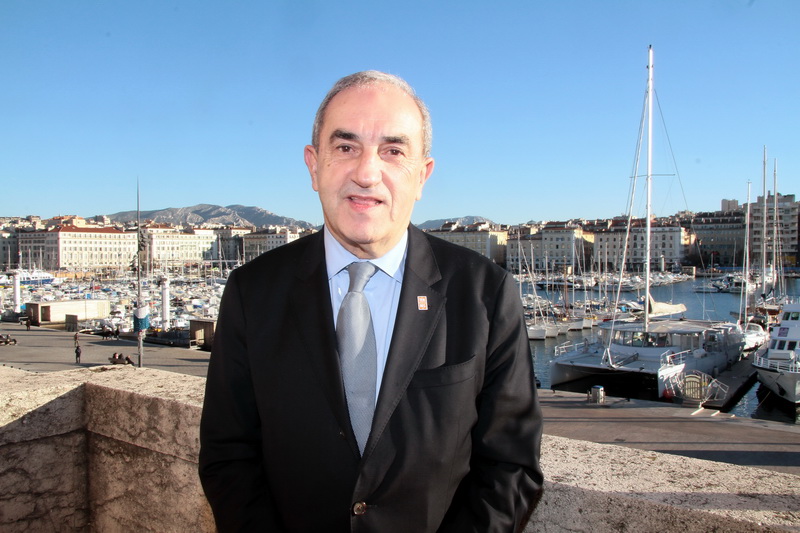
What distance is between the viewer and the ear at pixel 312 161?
155cm

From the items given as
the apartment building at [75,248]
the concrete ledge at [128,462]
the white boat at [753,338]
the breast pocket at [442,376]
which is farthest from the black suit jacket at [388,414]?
the apartment building at [75,248]

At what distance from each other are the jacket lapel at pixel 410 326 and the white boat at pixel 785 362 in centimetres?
1938

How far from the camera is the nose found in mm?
1395

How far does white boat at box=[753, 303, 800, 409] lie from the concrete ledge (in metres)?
18.6

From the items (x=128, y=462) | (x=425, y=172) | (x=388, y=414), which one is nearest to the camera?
(x=388, y=414)

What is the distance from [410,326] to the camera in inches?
53.9

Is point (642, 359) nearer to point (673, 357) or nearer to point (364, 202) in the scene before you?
point (673, 357)

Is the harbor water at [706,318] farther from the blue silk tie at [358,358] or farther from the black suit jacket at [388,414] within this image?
the blue silk tie at [358,358]

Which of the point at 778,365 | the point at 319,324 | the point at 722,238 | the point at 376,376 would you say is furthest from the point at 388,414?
the point at 722,238

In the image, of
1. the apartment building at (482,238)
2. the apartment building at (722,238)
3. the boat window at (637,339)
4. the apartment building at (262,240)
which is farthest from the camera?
the apartment building at (262,240)

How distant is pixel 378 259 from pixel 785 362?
66.8 feet

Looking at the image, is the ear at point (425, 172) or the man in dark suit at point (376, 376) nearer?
the man in dark suit at point (376, 376)

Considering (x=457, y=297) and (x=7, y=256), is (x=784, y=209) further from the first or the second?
(x=7, y=256)

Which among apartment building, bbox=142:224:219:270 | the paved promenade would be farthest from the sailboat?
apartment building, bbox=142:224:219:270
